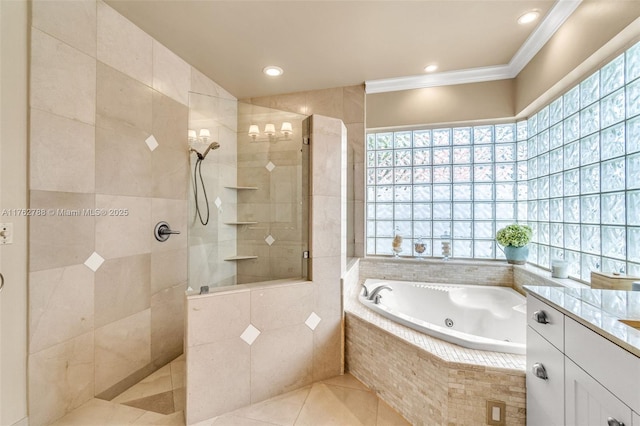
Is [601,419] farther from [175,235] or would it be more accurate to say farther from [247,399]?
[175,235]

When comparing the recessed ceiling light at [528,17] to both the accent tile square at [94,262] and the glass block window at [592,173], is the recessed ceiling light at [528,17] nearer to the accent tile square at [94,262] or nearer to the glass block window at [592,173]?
the glass block window at [592,173]

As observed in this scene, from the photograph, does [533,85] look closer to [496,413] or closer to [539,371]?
[539,371]

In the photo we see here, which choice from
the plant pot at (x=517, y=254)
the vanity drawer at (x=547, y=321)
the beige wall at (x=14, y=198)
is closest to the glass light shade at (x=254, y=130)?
the beige wall at (x=14, y=198)

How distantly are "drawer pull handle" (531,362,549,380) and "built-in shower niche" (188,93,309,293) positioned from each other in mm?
1312

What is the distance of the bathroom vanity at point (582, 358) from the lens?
72 cm

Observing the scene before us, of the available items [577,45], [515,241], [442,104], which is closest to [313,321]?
[515,241]

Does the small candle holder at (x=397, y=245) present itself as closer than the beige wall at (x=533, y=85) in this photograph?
No

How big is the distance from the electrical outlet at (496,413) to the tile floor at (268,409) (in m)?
0.45

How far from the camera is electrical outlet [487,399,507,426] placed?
129 cm

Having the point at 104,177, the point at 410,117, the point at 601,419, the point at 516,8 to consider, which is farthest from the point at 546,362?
the point at 104,177

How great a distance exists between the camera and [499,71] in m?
2.49

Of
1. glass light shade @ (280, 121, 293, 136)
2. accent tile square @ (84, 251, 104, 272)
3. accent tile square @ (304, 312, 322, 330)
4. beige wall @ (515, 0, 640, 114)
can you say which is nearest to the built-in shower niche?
glass light shade @ (280, 121, 293, 136)

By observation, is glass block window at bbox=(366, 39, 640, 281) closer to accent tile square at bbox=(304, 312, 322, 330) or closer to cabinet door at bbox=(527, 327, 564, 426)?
cabinet door at bbox=(527, 327, 564, 426)

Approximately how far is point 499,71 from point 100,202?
3369 mm
